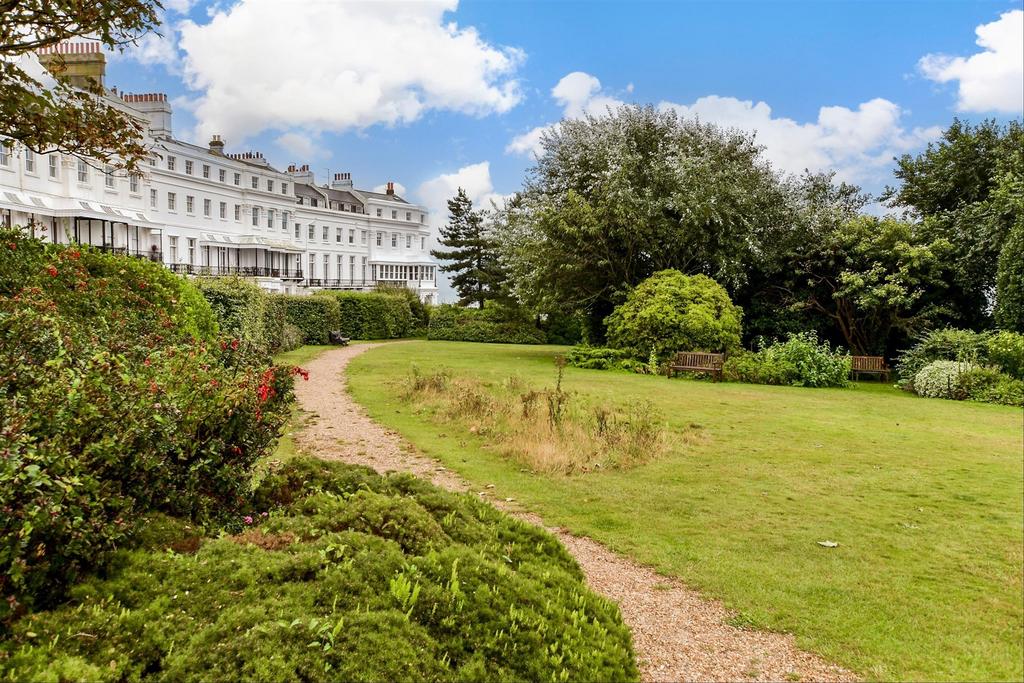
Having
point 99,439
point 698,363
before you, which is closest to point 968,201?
point 698,363

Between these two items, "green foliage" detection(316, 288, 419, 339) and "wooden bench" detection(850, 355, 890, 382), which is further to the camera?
"green foliage" detection(316, 288, 419, 339)

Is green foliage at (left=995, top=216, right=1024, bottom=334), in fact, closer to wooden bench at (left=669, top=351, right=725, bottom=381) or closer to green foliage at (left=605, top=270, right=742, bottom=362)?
green foliage at (left=605, top=270, right=742, bottom=362)

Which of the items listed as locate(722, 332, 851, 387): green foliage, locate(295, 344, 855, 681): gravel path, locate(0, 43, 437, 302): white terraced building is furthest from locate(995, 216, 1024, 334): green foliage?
locate(0, 43, 437, 302): white terraced building

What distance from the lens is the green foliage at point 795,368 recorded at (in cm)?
2039

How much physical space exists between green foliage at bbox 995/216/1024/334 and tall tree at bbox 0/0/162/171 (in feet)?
75.9

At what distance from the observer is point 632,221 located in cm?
2525

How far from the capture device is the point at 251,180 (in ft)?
180

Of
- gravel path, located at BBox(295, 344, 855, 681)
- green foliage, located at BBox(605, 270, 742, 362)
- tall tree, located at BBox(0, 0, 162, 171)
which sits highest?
tall tree, located at BBox(0, 0, 162, 171)

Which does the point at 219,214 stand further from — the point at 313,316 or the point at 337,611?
the point at 337,611

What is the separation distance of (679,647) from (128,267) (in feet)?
32.9

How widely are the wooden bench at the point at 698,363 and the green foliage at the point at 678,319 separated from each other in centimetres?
70

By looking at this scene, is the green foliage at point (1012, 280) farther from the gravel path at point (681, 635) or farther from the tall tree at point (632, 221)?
the gravel path at point (681, 635)

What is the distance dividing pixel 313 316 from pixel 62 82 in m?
25.0

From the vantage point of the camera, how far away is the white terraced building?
1305 inches
